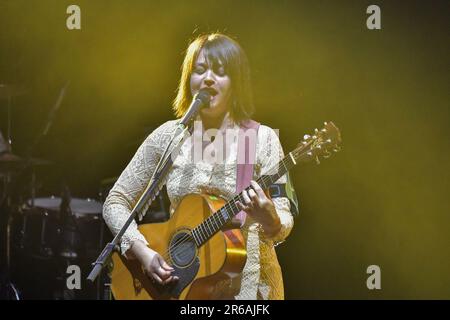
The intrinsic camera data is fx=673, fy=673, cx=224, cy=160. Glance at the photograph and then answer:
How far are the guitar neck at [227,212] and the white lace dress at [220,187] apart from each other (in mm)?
52

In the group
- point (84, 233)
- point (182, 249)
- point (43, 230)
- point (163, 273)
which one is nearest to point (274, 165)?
point (182, 249)

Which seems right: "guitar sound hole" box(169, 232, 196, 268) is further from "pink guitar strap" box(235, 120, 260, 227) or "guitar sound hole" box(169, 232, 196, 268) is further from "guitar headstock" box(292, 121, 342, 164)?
"guitar headstock" box(292, 121, 342, 164)

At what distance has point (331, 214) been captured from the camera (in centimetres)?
385

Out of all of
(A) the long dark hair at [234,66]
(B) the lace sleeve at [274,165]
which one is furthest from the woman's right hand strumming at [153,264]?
(A) the long dark hair at [234,66]

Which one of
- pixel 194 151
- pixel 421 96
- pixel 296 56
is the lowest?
pixel 194 151

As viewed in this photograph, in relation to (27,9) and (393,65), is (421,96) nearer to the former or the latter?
(393,65)

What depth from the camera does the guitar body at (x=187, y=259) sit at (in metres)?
2.51

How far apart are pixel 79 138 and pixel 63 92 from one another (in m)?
0.37

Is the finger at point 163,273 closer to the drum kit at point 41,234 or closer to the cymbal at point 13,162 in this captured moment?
the drum kit at point 41,234

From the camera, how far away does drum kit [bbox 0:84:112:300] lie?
4.28 meters

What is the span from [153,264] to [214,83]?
778 mm

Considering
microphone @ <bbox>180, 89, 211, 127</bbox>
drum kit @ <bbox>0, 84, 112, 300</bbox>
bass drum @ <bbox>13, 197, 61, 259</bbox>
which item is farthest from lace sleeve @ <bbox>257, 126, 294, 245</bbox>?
bass drum @ <bbox>13, 197, 61, 259</bbox>

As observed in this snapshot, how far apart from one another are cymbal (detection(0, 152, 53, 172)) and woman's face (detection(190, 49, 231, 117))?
1921mm
